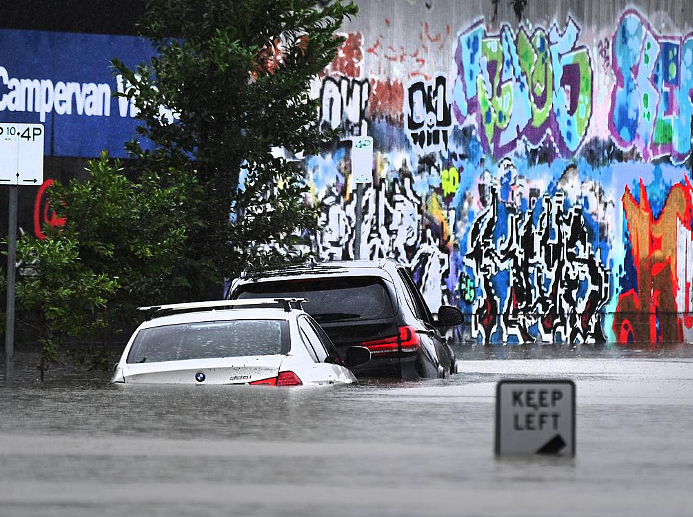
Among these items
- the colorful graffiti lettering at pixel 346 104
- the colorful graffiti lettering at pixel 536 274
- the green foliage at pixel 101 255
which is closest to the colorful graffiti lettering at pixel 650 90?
the colorful graffiti lettering at pixel 536 274

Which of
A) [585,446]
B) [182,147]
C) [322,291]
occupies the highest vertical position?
[182,147]

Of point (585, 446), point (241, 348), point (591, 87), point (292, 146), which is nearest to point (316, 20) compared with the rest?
point (292, 146)

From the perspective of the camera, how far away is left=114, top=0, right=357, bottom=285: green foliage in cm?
1927

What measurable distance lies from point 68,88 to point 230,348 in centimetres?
1690

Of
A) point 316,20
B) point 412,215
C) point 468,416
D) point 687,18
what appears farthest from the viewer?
point 687,18

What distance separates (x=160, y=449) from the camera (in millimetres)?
8773

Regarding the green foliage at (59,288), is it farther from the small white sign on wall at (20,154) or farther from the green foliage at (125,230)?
the small white sign on wall at (20,154)

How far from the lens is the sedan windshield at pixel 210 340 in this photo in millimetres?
12414

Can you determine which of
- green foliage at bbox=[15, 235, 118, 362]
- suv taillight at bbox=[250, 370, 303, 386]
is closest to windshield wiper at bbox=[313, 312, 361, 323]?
green foliage at bbox=[15, 235, 118, 362]

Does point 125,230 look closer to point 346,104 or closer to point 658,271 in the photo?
point 346,104

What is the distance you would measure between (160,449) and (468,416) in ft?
9.68

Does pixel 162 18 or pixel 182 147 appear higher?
pixel 162 18

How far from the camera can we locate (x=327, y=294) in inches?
590

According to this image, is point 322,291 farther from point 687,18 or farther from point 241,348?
point 687,18
